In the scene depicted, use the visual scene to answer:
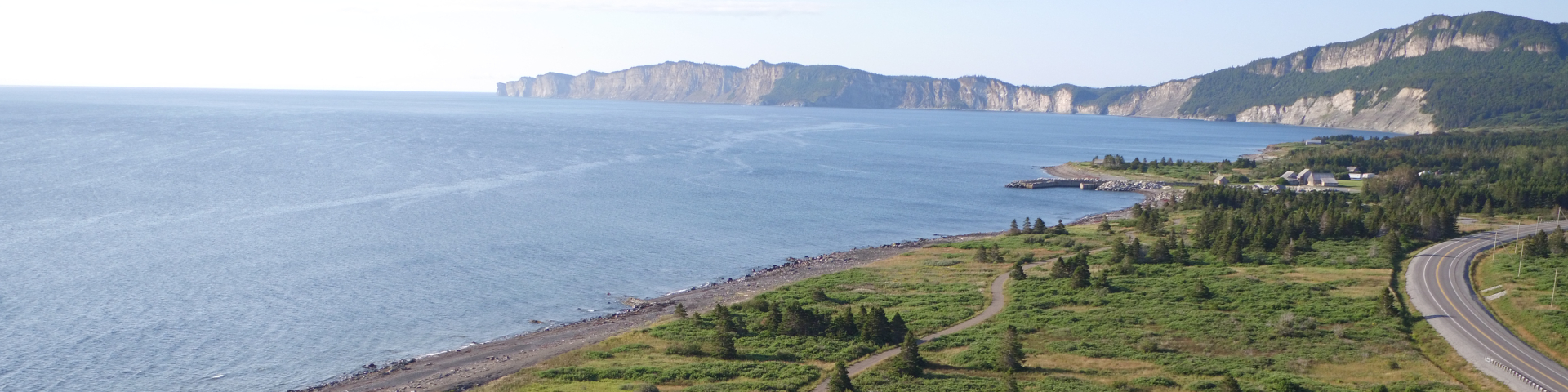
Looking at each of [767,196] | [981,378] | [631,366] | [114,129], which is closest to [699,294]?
[631,366]

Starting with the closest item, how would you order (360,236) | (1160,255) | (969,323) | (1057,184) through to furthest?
(969,323), (1160,255), (360,236), (1057,184)

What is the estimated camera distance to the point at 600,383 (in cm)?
4003

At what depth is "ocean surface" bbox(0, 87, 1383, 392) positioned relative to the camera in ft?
162

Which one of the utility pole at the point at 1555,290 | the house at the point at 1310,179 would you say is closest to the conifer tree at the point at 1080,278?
the utility pole at the point at 1555,290

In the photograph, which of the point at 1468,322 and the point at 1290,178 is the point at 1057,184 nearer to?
the point at 1290,178

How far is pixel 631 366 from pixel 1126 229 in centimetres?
5514

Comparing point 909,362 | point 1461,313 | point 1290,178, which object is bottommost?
point 1290,178

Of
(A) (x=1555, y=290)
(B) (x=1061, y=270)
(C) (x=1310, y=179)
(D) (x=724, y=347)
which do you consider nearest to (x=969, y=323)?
(D) (x=724, y=347)

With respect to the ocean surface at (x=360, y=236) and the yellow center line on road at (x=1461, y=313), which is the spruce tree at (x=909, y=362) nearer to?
the yellow center line on road at (x=1461, y=313)

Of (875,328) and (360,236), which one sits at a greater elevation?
(875,328)

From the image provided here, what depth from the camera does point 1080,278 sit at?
187 feet

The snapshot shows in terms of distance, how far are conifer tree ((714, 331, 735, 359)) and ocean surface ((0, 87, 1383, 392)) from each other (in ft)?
46.7

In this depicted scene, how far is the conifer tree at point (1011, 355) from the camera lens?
4000 centimetres

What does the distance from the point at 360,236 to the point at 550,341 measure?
35890 millimetres
